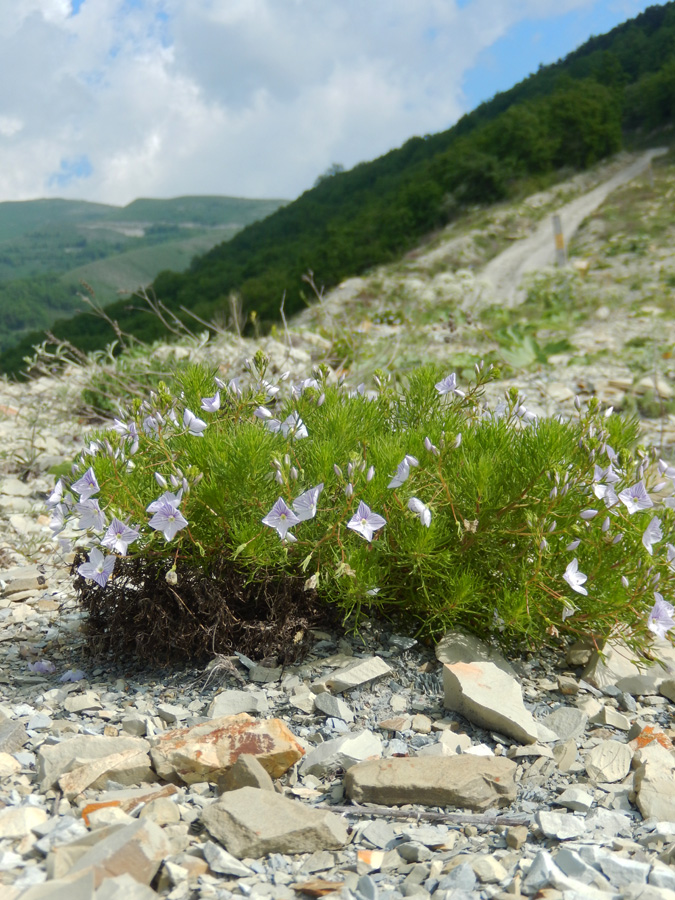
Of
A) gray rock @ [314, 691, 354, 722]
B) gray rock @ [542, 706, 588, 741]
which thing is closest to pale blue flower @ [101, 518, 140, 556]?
gray rock @ [314, 691, 354, 722]

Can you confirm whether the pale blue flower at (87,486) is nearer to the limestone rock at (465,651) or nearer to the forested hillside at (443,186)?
the limestone rock at (465,651)

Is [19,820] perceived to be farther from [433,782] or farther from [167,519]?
[433,782]

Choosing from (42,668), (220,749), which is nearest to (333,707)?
(220,749)

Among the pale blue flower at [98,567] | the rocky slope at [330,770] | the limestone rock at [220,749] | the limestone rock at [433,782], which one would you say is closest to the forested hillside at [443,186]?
the pale blue flower at [98,567]

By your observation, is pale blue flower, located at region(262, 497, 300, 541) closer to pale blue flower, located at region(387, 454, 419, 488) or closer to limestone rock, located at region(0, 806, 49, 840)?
pale blue flower, located at region(387, 454, 419, 488)

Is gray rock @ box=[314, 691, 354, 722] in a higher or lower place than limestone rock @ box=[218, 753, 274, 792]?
lower
